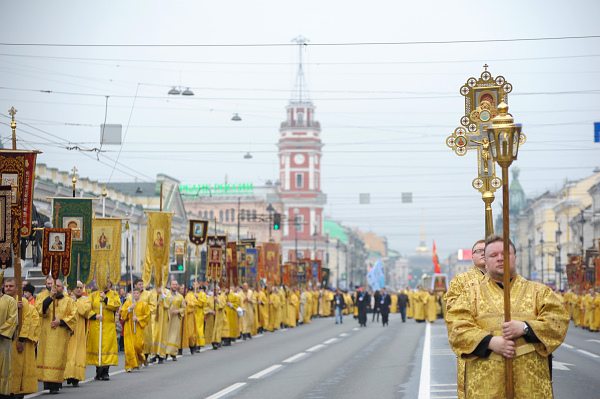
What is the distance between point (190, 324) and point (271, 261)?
22.0m

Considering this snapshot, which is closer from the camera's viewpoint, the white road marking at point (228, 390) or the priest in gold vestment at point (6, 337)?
the priest in gold vestment at point (6, 337)

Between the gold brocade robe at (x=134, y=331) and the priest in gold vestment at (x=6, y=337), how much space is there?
221 inches

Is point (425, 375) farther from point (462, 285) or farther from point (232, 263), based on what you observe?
point (232, 263)

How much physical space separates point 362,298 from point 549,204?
8595 cm

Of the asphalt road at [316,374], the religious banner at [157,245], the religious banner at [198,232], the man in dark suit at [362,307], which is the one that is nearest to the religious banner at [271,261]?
the man in dark suit at [362,307]

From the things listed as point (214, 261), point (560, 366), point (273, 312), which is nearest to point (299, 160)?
point (273, 312)

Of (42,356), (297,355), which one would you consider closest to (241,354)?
(297,355)

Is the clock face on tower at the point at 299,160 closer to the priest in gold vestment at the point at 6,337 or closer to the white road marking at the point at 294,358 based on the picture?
the white road marking at the point at 294,358

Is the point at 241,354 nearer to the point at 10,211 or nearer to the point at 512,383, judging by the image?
the point at 10,211

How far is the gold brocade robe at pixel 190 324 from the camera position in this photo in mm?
25516

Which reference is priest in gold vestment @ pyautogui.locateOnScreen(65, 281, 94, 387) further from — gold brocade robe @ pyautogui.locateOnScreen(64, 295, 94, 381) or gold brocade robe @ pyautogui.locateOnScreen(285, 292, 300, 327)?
gold brocade robe @ pyautogui.locateOnScreen(285, 292, 300, 327)

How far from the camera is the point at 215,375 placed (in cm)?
1858

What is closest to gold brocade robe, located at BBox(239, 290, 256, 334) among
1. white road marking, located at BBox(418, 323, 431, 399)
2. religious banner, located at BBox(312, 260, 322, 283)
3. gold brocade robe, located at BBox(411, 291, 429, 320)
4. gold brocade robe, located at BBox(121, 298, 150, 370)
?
white road marking, located at BBox(418, 323, 431, 399)

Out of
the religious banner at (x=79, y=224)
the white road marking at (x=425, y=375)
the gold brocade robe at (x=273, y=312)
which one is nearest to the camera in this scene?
the white road marking at (x=425, y=375)
